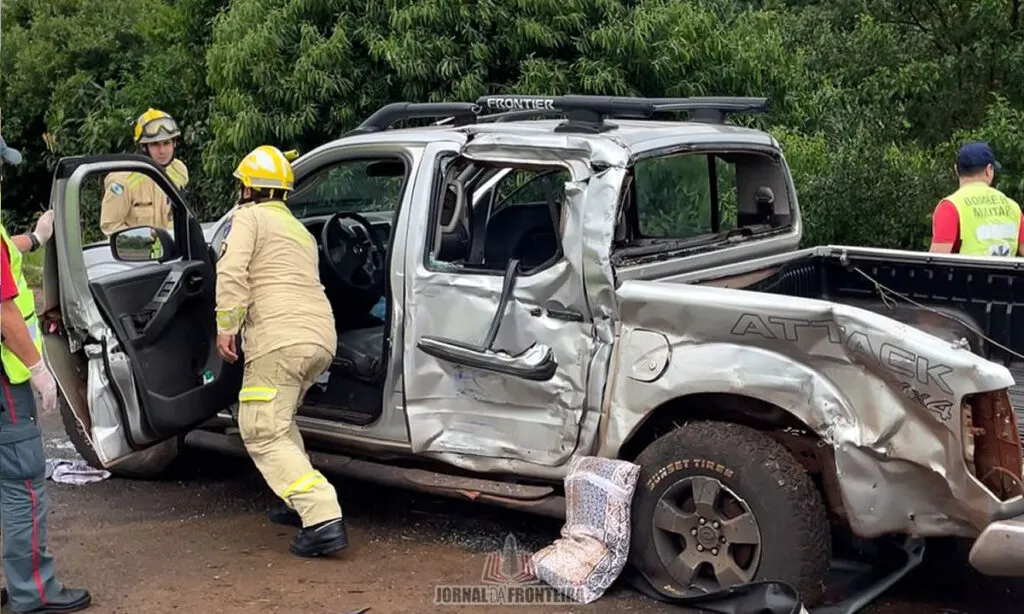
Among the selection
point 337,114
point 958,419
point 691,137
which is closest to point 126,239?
point 691,137

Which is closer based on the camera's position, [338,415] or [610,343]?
[610,343]

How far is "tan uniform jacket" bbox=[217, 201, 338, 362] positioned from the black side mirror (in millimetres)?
360

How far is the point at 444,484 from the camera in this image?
549 cm

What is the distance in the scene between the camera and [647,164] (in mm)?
5789

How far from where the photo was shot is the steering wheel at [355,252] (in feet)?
19.5

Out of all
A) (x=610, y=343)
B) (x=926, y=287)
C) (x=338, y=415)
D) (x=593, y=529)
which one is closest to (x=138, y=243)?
(x=338, y=415)

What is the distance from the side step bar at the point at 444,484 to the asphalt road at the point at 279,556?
0.58 ft

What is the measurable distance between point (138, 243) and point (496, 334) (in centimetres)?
Answer: 181

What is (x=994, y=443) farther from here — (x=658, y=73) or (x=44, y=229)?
(x=658, y=73)

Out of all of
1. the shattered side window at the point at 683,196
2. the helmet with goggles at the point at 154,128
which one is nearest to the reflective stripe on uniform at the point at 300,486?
the shattered side window at the point at 683,196

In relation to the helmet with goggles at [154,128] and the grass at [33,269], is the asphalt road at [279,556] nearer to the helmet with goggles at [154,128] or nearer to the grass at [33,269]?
the helmet with goggles at [154,128]

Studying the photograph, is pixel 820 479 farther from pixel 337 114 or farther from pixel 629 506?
pixel 337 114

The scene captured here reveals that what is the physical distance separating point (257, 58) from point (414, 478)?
17.3 feet

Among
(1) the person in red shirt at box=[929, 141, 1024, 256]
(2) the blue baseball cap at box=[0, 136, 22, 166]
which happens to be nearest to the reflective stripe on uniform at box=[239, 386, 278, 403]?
(2) the blue baseball cap at box=[0, 136, 22, 166]
